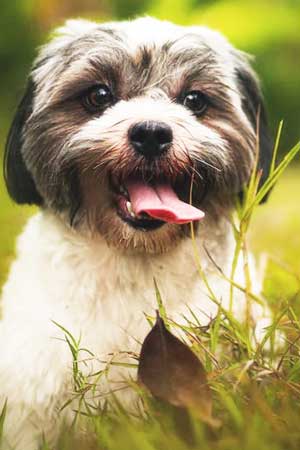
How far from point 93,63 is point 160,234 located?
2.01ft

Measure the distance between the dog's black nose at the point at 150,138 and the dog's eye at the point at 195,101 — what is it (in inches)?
12.7

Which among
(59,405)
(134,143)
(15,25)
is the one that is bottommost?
(15,25)

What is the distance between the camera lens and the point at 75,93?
2725 millimetres

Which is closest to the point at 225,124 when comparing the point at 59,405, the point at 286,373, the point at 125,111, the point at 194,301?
the point at 125,111

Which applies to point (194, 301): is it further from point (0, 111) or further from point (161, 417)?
point (0, 111)

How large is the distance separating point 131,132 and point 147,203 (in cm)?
23

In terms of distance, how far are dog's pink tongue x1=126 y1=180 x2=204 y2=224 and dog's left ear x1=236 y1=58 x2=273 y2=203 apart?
497 mm

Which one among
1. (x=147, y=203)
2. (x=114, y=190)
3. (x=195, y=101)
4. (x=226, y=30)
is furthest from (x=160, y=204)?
(x=226, y=30)

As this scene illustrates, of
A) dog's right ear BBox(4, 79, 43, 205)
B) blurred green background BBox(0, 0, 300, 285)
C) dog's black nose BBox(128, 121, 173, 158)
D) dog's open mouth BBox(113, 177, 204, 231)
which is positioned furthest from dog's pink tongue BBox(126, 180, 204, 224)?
blurred green background BBox(0, 0, 300, 285)

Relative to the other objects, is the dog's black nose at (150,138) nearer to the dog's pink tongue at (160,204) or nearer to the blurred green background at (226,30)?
the dog's pink tongue at (160,204)

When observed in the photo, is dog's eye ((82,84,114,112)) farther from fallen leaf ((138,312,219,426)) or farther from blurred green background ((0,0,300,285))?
blurred green background ((0,0,300,285))

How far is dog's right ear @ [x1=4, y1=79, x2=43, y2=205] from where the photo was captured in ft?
9.37

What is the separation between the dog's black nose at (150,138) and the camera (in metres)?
2.47

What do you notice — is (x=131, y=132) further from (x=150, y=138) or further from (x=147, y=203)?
(x=147, y=203)
